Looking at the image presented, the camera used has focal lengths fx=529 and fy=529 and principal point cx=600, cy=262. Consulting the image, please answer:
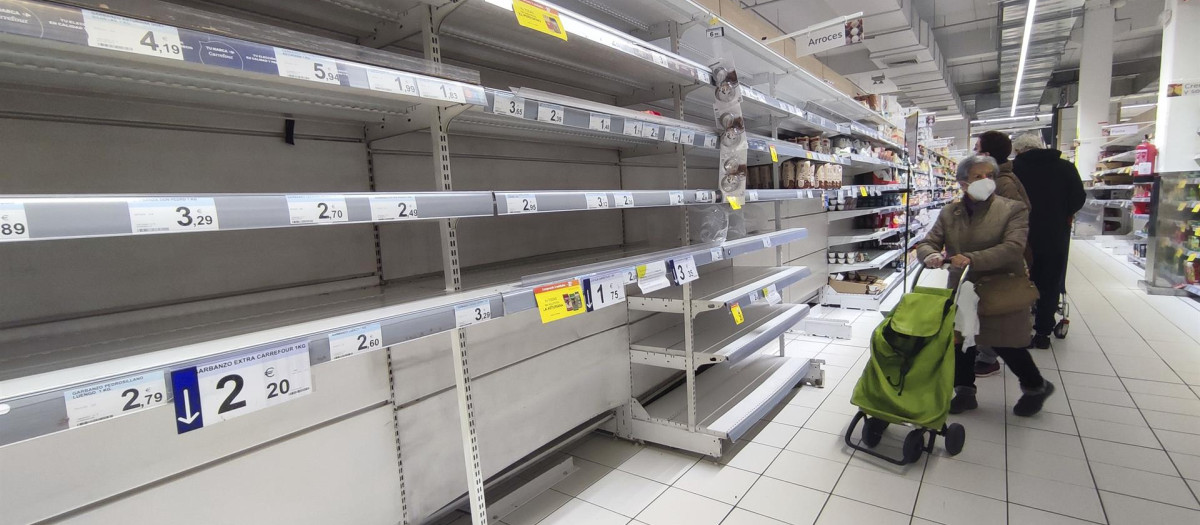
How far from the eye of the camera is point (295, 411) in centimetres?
157

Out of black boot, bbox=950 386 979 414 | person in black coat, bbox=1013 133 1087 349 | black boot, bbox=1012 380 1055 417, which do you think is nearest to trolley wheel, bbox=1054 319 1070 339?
person in black coat, bbox=1013 133 1087 349

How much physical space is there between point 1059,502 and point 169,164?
10.6ft

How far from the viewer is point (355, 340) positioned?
118cm

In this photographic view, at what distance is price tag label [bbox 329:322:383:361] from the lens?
1146 mm

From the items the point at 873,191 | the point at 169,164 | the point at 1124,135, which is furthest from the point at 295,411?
the point at 1124,135

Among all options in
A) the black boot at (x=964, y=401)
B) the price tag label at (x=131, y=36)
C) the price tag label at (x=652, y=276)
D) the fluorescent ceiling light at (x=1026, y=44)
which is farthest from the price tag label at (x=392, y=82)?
the fluorescent ceiling light at (x=1026, y=44)

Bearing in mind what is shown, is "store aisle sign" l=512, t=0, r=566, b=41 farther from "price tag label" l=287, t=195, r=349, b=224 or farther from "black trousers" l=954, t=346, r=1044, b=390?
"black trousers" l=954, t=346, r=1044, b=390

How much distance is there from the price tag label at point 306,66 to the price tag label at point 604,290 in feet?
3.12

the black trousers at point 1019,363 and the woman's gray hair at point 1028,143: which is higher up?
the woman's gray hair at point 1028,143

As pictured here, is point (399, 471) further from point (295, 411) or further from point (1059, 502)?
point (1059, 502)

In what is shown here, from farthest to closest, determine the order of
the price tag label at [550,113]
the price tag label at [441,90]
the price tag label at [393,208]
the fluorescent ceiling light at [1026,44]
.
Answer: the fluorescent ceiling light at [1026,44]
the price tag label at [550,113]
the price tag label at [441,90]
the price tag label at [393,208]

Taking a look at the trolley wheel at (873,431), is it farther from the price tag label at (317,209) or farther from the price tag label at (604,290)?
the price tag label at (317,209)

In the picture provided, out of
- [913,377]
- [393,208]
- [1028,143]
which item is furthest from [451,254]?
[1028,143]

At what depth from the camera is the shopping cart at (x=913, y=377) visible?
2.34 m
